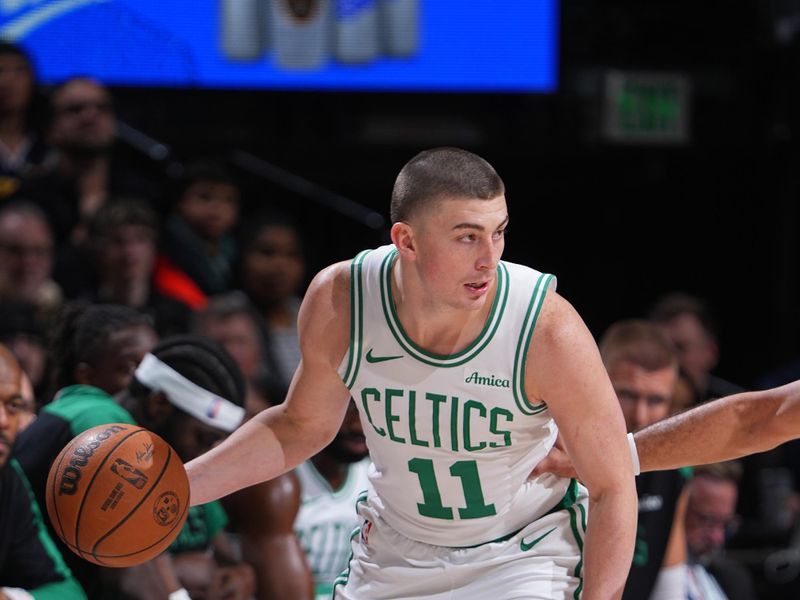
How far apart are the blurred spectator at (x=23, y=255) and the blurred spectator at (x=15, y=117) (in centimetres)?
47

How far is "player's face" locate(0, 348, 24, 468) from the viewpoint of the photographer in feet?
13.1

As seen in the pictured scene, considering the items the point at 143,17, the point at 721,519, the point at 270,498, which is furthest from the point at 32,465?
the point at 143,17

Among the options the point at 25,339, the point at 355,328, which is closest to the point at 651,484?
the point at 355,328

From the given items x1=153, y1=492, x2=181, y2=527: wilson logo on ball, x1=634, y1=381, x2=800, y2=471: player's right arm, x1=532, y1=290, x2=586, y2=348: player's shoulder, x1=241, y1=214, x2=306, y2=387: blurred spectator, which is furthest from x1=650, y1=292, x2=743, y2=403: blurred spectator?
x1=153, y1=492, x2=181, y2=527: wilson logo on ball

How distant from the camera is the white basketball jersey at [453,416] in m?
3.36

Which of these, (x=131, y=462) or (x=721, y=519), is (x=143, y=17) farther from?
(x=131, y=462)

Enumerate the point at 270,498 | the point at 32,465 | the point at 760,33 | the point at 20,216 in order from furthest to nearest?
the point at 760,33, the point at 20,216, the point at 270,498, the point at 32,465

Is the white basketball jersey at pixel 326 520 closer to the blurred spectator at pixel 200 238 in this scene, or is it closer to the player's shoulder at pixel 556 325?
the blurred spectator at pixel 200 238

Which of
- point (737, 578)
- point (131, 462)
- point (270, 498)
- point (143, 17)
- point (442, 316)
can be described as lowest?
point (737, 578)

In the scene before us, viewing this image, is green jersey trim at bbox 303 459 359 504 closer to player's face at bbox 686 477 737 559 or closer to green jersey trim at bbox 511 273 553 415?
Result: player's face at bbox 686 477 737 559

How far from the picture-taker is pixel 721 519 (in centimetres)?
577

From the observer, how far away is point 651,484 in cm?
508

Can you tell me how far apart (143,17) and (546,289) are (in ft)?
16.4

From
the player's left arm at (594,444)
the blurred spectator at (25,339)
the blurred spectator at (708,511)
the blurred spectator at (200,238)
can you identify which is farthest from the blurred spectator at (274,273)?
the player's left arm at (594,444)
